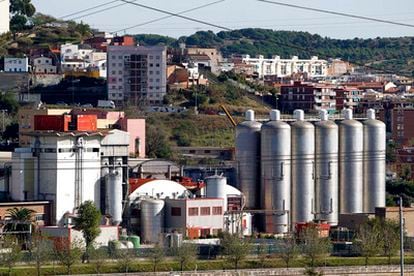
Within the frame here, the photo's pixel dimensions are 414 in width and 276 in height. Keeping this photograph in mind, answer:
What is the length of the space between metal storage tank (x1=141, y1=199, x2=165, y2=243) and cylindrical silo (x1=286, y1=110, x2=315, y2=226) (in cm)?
305

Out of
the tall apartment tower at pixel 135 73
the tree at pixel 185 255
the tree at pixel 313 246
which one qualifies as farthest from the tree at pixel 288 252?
the tall apartment tower at pixel 135 73

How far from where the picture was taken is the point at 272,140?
25.2 meters

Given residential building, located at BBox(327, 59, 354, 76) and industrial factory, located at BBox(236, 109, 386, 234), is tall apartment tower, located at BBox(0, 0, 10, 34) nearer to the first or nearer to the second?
industrial factory, located at BBox(236, 109, 386, 234)

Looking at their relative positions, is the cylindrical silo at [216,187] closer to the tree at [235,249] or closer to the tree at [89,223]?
the tree at [89,223]

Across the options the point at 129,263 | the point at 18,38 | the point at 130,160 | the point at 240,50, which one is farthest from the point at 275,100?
the point at 240,50

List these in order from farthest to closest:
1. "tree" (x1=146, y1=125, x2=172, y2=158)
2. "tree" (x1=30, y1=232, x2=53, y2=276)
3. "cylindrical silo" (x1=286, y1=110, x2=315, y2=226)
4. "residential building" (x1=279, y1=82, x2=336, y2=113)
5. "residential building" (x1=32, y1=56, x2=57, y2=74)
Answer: "residential building" (x1=279, y1=82, x2=336, y2=113), "residential building" (x1=32, y1=56, x2=57, y2=74), "tree" (x1=146, y1=125, x2=172, y2=158), "cylindrical silo" (x1=286, y1=110, x2=315, y2=226), "tree" (x1=30, y1=232, x2=53, y2=276)

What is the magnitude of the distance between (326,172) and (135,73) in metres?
13.4

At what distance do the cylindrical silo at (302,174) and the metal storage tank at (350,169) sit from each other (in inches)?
25.8

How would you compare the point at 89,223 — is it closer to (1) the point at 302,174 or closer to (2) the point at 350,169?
(1) the point at 302,174

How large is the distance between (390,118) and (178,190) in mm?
19651

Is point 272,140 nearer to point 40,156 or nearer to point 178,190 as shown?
point 178,190

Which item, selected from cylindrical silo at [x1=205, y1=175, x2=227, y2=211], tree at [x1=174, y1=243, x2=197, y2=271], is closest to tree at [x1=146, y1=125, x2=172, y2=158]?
cylindrical silo at [x1=205, y1=175, x2=227, y2=211]

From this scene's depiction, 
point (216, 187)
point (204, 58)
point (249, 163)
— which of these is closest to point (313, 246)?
point (216, 187)

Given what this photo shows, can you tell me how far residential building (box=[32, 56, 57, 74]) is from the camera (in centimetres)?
4025
